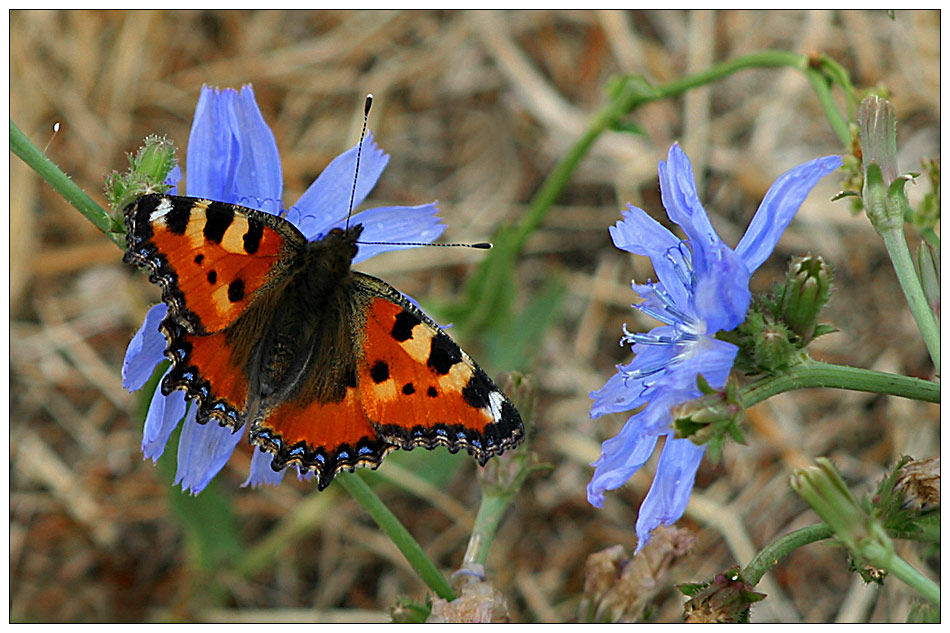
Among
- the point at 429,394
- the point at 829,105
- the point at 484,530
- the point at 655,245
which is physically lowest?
the point at 484,530

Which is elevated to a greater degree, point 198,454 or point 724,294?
point 724,294

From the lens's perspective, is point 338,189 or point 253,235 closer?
point 253,235

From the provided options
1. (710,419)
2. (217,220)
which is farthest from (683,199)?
(217,220)

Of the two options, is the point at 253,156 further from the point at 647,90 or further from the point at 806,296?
the point at 806,296

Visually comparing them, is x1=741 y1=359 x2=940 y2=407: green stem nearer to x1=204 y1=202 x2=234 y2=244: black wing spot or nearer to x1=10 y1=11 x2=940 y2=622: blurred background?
x1=204 y1=202 x2=234 y2=244: black wing spot

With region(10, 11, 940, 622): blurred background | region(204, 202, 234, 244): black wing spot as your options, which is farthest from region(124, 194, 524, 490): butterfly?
region(10, 11, 940, 622): blurred background

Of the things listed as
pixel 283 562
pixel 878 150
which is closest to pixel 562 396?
pixel 283 562
